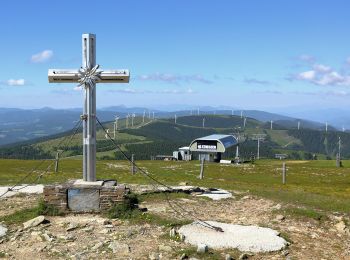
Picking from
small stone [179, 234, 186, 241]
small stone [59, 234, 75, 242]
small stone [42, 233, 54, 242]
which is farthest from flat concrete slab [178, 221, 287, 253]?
small stone [42, 233, 54, 242]

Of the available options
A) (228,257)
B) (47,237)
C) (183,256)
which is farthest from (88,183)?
(228,257)

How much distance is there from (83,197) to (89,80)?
5.38 meters

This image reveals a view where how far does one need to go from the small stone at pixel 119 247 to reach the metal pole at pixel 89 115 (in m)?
5.38

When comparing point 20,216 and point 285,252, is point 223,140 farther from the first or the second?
point 285,252

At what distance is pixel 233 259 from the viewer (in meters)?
14.1

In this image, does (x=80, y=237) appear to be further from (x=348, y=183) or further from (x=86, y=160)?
(x=348, y=183)

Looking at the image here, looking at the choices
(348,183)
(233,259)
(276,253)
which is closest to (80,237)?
(233,259)

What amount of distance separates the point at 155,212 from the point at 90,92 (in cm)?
635

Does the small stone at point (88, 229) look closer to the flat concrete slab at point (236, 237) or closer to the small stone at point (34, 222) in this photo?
the small stone at point (34, 222)

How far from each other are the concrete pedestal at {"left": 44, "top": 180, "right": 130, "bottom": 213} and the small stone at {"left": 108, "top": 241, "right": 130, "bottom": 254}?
3894mm

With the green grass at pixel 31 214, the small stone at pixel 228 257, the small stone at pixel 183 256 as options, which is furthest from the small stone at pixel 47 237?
the small stone at pixel 228 257

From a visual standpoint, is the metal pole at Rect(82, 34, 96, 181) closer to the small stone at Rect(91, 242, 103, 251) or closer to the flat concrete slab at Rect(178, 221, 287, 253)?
the small stone at Rect(91, 242, 103, 251)

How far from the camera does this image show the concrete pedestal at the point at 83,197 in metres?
18.9

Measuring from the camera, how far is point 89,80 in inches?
784
